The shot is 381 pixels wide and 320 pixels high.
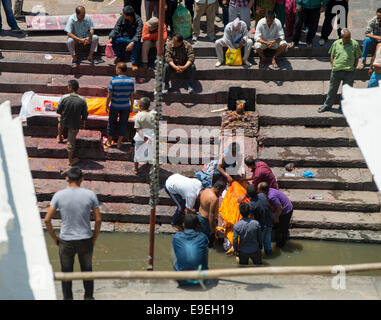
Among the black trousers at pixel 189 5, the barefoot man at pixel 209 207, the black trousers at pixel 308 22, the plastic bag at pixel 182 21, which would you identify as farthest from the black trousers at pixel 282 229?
the black trousers at pixel 189 5

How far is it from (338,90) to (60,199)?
22.4 ft

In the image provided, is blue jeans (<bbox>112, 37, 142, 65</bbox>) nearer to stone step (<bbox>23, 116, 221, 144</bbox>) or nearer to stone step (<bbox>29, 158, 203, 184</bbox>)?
stone step (<bbox>23, 116, 221, 144</bbox>)

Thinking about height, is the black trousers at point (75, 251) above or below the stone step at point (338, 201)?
above

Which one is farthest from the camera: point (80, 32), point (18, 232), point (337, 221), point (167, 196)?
point (80, 32)

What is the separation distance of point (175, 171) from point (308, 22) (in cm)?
430

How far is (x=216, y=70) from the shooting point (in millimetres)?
12297

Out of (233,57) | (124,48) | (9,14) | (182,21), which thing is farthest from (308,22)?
(9,14)

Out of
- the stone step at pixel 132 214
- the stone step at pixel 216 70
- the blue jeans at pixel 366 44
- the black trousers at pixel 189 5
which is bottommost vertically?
the stone step at pixel 132 214

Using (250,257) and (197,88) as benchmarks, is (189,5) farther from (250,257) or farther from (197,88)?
(250,257)

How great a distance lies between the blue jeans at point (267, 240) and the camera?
30.5 feet

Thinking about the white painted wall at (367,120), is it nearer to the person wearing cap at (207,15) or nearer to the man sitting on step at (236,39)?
the man sitting on step at (236,39)

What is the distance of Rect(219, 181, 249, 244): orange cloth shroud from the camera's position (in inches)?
373

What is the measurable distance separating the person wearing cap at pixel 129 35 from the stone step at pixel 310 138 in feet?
9.40
